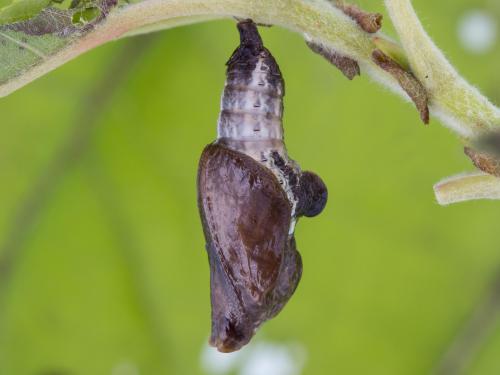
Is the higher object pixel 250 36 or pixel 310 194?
pixel 250 36

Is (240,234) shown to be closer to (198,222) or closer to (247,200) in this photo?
(247,200)

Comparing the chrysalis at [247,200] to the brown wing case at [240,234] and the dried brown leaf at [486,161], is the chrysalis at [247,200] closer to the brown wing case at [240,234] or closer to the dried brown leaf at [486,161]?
the brown wing case at [240,234]

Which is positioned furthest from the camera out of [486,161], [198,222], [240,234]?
[198,222]

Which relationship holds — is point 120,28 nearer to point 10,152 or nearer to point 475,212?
point 10,152

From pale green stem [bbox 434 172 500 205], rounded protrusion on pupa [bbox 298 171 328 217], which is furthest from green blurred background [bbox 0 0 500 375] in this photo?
pale green stem [bbox 434 172 500 205]

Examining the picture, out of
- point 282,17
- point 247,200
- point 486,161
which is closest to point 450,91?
point 486,161

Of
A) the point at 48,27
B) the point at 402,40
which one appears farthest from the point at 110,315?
the point at 402,40
